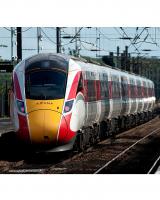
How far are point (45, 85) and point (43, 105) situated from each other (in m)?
0.58

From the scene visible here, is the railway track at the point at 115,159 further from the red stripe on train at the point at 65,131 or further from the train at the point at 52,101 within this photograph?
the red stripe on train at the point at 65,131

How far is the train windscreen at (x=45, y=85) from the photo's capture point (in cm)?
1750

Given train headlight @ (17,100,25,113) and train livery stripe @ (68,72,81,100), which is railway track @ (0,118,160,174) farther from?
train livery stripe @ (68,72,81,100)

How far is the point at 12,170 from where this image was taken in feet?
55.6

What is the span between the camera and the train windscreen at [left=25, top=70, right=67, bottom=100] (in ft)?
57.4

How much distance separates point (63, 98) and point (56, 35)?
497 inches

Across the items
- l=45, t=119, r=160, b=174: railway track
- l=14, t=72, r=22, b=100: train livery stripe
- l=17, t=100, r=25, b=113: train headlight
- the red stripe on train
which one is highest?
l=14, t=72, r=22, b=100: train livery stripe

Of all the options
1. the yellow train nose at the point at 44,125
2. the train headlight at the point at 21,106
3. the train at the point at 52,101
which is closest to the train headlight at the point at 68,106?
the train at the point at 52,101

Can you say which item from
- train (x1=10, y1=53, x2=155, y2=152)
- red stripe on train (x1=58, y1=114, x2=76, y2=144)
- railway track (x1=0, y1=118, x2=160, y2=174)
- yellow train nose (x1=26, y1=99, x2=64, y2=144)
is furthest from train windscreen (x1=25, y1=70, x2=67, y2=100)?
railway track (x1=0, y1=118, x2=160, y2=174)

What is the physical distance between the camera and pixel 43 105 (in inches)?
683

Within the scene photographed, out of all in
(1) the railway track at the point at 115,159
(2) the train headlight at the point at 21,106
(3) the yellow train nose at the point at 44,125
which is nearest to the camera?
(1) the railway track at the point at 115,159

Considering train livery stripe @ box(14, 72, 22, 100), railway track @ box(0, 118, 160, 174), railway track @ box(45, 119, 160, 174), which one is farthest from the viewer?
train livery stripe @ box(14, 72, 22, 100)

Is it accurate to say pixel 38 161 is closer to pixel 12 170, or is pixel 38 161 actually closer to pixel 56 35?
pixel 12 170
